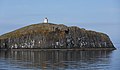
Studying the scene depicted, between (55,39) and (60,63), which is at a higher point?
(55,39)

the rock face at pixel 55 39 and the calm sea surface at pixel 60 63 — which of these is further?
the rock face at pixel 55 39

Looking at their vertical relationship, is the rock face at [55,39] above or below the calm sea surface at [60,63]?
above

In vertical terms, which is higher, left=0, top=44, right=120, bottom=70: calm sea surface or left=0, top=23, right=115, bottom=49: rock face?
left=0, top=23, right=115, bottom=49: rock face

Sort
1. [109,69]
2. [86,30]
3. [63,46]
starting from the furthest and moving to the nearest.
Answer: [86,30]
[63,46]
[109,69]

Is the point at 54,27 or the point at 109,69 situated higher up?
the point at 54,27

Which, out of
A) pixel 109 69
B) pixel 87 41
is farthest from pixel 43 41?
pixel 109 69

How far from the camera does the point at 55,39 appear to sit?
18488 cm

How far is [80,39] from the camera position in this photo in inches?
7377

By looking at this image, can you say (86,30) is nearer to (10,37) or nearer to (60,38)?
(60,38)

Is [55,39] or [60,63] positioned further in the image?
[55,39]

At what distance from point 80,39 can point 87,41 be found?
3.62 m

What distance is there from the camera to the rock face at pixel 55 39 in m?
184

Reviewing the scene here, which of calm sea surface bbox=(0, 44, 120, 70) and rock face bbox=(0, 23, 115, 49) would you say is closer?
calm sea surface bbox=(0, 44, 120, 70)

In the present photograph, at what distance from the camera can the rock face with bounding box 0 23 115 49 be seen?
602 ft
